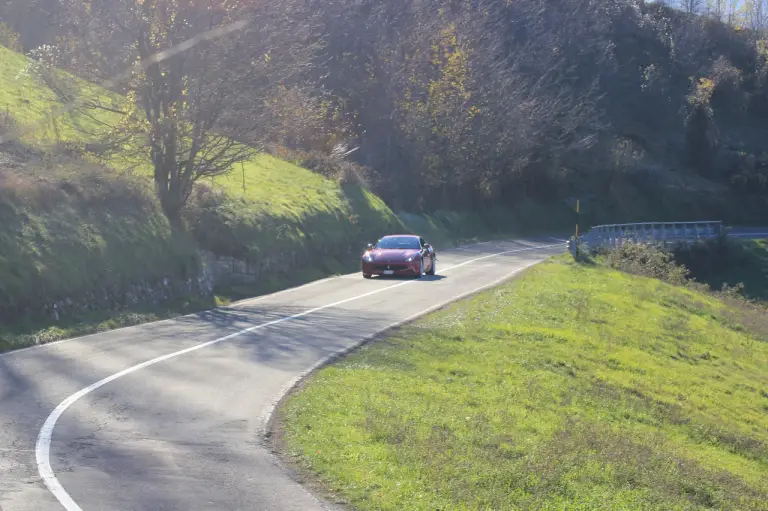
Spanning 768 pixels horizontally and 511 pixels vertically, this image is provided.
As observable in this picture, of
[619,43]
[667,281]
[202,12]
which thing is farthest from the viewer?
[619,43]

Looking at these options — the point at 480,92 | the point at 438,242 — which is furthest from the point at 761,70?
the point at 438,242

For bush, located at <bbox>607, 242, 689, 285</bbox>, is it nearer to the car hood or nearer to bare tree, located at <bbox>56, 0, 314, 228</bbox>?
the car hood

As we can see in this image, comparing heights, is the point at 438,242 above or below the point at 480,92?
below

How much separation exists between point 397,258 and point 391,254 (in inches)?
12.3

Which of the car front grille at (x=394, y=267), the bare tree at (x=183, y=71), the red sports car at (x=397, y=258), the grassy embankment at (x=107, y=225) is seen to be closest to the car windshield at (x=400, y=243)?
the red sports car at (x=397, y=258)

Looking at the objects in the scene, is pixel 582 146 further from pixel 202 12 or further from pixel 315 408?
Result: pixel 315 408

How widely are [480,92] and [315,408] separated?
49.0 meters

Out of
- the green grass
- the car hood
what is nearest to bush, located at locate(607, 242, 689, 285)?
the green grass

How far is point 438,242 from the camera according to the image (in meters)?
50.0

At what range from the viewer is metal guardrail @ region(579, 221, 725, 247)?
46.2 meters

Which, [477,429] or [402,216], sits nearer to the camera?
[477,429]

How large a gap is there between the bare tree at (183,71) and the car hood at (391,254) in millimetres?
5670

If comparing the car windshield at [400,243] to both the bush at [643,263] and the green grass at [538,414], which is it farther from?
the bush at [643,263]

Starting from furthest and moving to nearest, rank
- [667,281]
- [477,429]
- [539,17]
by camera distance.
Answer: [539,17] → [667,281] → [477,429]
